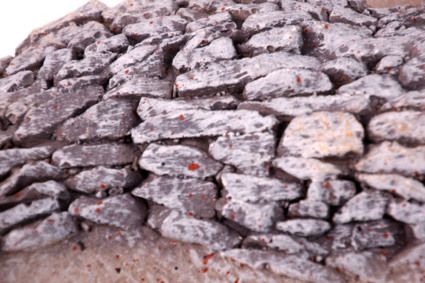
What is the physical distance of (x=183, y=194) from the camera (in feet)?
15.2

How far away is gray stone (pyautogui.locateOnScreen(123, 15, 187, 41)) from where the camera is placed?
613 centimetres

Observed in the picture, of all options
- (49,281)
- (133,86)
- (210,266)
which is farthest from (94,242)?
(133,86)

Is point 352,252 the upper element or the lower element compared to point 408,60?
lower

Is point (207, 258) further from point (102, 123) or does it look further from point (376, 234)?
point (102, 123)

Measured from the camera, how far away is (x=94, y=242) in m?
4.62

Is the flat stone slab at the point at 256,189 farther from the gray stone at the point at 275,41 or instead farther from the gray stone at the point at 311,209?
the gray stone at the point at 275,41

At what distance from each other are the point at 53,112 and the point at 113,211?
1.91 m

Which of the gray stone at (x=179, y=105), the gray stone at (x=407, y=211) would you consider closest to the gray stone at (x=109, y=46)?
the gray stone at (x=179, y=105)

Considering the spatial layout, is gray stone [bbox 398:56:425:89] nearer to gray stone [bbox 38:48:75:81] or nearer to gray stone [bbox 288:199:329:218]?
gray stone [bbox 288:199:329:218]

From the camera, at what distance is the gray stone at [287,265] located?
3.90 m

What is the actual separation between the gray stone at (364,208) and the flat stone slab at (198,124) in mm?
1320

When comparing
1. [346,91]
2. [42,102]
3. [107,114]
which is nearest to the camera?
[346,91]

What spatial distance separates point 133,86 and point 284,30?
2445mm

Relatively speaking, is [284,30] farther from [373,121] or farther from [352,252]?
[352,252]
